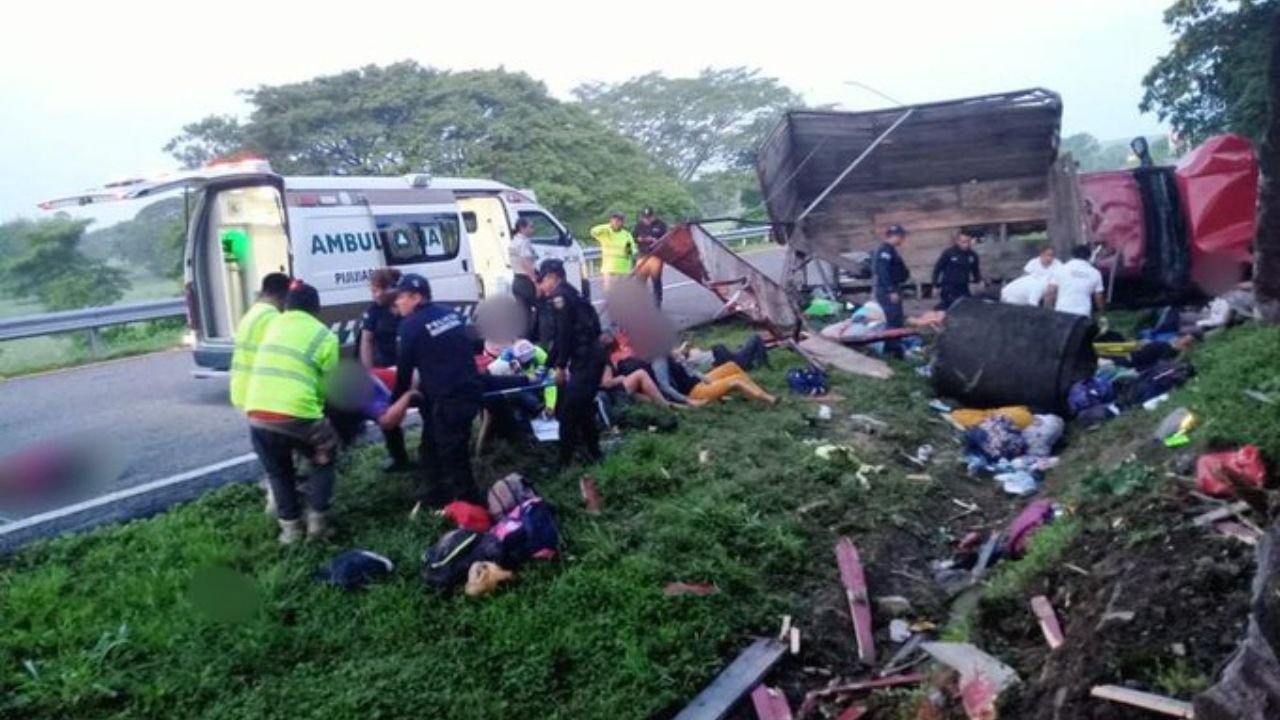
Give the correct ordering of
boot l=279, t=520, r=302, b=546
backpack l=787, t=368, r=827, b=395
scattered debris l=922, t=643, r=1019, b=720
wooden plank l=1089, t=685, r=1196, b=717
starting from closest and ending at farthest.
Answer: wooden plank l=1089, t=685, r=1196, b=717 < scattered debris l=922, t=643, r=1019, b=720 < boot l=279, t=520, r=302, b=546 < backpack l=787, t=368, r=827, b=395

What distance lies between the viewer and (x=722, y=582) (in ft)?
16.3

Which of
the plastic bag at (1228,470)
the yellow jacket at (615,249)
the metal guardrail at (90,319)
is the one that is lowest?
the plastic bag at (1228,470)

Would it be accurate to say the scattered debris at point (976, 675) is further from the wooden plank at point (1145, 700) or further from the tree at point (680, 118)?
the tree at point (680, 118)

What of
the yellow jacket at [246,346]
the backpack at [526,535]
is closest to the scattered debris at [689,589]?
the backpack at [526,535]

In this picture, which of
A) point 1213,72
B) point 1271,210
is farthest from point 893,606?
point 1213,72

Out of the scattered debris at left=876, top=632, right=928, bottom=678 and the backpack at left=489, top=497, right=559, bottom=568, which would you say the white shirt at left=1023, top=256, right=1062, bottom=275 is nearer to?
the scattered debris at left=876, top=632, right=928, bottom=678

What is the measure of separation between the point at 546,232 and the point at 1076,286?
22.4ft

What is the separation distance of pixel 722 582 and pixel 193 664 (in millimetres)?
2582

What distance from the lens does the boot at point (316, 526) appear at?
5.43 metres

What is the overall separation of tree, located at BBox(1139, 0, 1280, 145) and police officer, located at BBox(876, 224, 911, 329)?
7.24m

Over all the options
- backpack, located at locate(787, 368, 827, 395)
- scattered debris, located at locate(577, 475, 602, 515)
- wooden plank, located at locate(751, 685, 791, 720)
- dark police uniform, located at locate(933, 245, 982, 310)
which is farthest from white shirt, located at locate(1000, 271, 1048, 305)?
wooden plank, located at locate(751, 685, 791, 720)

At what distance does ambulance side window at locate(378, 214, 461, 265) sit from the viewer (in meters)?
10.1

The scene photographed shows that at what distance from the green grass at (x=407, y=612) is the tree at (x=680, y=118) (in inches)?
1289

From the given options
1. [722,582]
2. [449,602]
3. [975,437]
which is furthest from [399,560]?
[975,437]
